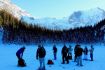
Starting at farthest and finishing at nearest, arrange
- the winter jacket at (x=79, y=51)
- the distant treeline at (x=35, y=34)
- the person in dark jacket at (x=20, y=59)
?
1. the distant treeline at (x=35, y=34)
2. the winter jacket at (x=79, y=51)
3. the person in dark jacket at (x=20, y=59)

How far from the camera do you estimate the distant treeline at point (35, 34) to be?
13912 cm

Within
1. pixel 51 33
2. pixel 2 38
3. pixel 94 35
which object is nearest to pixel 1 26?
pixel 2 38

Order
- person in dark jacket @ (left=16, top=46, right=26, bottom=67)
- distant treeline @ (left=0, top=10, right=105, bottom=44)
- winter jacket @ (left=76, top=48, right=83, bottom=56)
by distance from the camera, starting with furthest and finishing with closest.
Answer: distant treeline @ (left=0, top=10, right=105, bottom=44), winter jacket @ (left=76, top=48, right=83, bottom=56), person in dark jacket @ (left=16, top=46, right=26, bottom=67)

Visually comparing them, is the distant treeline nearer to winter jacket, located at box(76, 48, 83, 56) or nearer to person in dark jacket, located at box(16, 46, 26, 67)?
winter jacket, located at box(76, 48, 83, 56)

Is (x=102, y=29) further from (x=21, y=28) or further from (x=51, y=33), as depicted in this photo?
(x=21, y=28)

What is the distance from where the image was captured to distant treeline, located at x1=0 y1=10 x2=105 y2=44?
139 m

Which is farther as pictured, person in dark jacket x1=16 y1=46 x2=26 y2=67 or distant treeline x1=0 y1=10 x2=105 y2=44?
distant treeline x1=0 y1=10 x2=105 y2=44

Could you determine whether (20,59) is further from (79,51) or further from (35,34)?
(35,34)

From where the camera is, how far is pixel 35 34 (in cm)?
14812

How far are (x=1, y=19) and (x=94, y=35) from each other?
49260mm

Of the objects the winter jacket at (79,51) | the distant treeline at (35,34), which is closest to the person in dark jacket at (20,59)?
the winter jacket at (79,51)

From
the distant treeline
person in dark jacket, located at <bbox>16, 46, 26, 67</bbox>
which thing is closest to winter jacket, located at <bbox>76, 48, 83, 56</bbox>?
person in dark jacket, located at <bbox>16, 46, 26, 67</bbox>

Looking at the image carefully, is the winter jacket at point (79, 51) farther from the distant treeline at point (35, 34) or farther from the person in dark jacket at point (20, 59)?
the distant treeline at point (35, 34)

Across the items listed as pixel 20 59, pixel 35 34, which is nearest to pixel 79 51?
pixel 20 59
